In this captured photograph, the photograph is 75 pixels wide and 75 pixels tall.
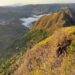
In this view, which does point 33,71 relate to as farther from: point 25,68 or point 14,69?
point 14,69

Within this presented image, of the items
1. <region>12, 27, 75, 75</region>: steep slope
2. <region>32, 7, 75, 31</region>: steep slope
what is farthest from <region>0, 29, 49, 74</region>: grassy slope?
<region>12, 27, 75, 75</region>: steep slope

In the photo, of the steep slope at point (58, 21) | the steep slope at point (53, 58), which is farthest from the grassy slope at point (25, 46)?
the steep slope at point (53, 58)

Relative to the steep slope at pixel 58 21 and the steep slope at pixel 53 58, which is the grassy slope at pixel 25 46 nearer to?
the steep slope at pixel 58 21

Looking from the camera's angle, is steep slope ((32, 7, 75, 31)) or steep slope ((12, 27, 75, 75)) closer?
steep slope ((12, 27, 75, 75))

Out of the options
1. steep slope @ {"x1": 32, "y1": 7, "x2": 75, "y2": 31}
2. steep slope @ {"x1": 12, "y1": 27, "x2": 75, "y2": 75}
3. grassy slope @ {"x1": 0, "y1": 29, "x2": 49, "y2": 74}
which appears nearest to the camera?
steep slope @ {"x1": 12, "y1": 27, "x2": 75, "y2": 75}

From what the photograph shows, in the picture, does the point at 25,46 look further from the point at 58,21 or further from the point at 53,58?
the point at 53,58

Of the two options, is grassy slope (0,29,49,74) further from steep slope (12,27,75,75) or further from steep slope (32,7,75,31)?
steep slope (12,27,75,75)

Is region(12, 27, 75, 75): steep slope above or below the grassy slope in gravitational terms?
above

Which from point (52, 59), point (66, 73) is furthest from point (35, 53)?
point (66, 73)
